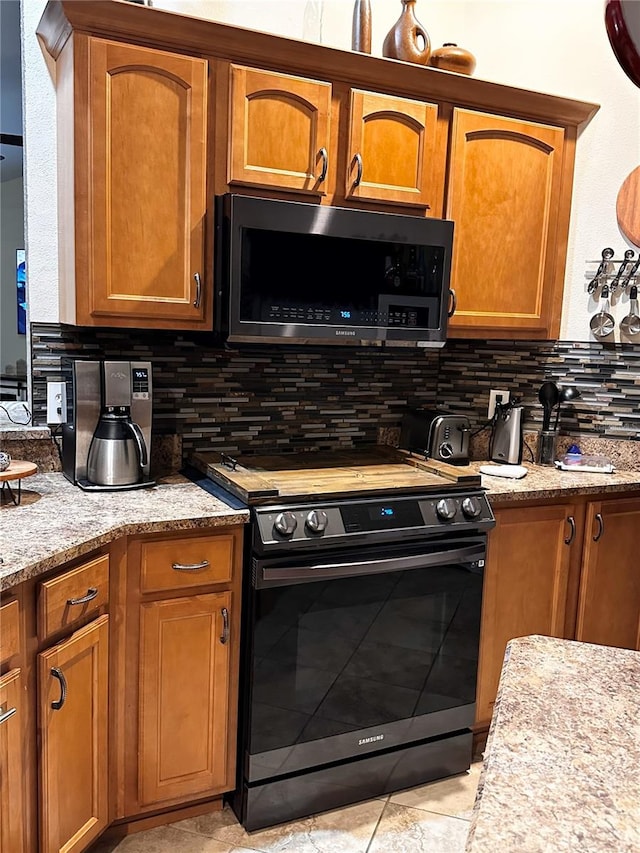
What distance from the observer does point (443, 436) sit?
277 centimetres

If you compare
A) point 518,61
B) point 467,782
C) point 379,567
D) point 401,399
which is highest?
point 518,61

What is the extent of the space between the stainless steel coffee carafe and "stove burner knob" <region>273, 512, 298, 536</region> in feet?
1.64

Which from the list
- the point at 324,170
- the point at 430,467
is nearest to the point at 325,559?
the point at 430,467

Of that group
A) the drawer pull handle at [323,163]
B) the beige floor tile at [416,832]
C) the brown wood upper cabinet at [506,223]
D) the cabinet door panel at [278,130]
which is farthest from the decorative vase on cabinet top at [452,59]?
the beige floor tile at [416,832]

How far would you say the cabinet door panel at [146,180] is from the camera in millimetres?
2096

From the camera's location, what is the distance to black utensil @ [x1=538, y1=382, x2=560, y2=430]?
2.93 m

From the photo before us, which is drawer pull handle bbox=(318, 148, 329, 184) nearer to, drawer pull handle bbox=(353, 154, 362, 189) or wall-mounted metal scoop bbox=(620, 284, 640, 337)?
drawer pull handle bbox=(353, 154, 362, 189)

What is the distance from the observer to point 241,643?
2156 millimetres

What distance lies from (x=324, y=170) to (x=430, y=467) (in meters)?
1.04

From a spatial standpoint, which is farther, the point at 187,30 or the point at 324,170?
the point at 324,170

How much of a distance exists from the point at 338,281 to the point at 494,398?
1010mm

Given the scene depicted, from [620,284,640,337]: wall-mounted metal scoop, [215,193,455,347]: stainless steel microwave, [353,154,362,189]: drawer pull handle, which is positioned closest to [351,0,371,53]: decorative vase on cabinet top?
[353,154,362,189]: drawer pull handle

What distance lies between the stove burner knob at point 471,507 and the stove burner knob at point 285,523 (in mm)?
586

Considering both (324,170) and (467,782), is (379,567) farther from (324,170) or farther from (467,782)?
(324,170)
